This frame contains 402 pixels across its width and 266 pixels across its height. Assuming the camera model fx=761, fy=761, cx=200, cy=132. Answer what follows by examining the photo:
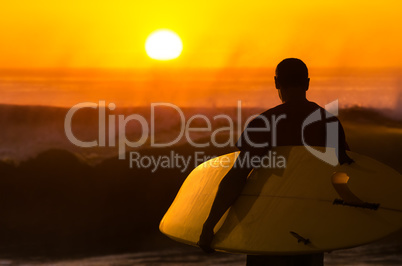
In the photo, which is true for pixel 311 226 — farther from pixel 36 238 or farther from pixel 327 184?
pixel 36 238

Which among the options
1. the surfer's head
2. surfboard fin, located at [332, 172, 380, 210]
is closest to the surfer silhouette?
the surfer's head

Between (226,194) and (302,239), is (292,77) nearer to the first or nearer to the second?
(226,194)

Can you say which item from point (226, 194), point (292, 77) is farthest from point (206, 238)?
point (292, 77)

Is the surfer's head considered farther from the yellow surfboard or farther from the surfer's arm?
the surfer's arm

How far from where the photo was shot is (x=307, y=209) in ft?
10.7

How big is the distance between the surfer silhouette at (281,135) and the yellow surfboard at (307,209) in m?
0.07

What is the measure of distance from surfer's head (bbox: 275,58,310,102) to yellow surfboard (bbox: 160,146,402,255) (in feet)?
0.80

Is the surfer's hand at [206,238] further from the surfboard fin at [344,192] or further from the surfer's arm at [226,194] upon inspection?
the surfboard fin at [344,192]

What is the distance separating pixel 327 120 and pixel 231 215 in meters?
0.59

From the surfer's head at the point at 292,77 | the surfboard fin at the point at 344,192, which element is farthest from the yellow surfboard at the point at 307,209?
the surfer's head at the point at 292,77

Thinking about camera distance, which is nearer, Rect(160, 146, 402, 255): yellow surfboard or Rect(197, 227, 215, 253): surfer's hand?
Rect(160, 146, 402, 255): yellow surfboard

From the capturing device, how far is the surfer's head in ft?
10.6

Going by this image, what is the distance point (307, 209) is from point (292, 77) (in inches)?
A: 22.3

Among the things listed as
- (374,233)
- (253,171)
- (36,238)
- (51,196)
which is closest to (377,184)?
(374,233)
